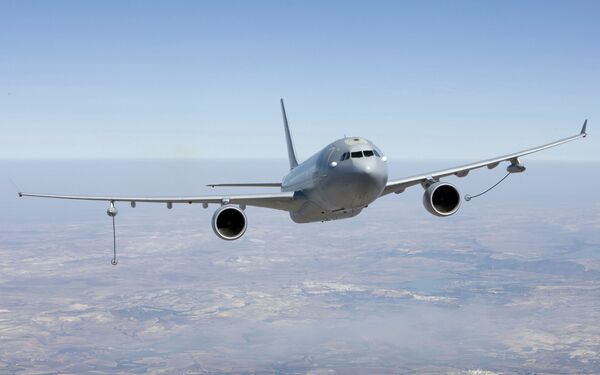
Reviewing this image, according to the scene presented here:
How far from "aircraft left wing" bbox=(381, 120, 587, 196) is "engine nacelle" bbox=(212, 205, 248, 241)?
799 cm

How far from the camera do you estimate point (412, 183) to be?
125 ft

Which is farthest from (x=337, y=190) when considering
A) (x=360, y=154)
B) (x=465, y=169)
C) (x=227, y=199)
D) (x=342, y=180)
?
(x=465, y=169)

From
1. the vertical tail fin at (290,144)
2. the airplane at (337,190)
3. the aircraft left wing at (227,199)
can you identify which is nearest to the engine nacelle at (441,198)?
the airplane at (337,190)

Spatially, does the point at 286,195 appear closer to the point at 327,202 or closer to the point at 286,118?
the point at 327,202

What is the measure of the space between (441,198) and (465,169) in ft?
9.41

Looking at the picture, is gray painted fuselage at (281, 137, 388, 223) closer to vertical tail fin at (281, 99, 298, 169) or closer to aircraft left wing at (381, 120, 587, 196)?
aircraft left wing at (381, 120, 587, 196)

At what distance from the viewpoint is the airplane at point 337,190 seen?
107 feet

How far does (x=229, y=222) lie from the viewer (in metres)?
37.4

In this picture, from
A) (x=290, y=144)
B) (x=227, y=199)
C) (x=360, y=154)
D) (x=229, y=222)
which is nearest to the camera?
(x=360, y=154)

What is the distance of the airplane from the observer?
32.6 m

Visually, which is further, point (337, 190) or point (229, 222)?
Answer: point (229, 222)

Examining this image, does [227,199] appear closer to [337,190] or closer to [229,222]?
[229,222]

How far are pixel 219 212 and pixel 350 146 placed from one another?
8609 mm

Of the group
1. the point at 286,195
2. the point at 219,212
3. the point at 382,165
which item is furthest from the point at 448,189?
the point at 219,212
